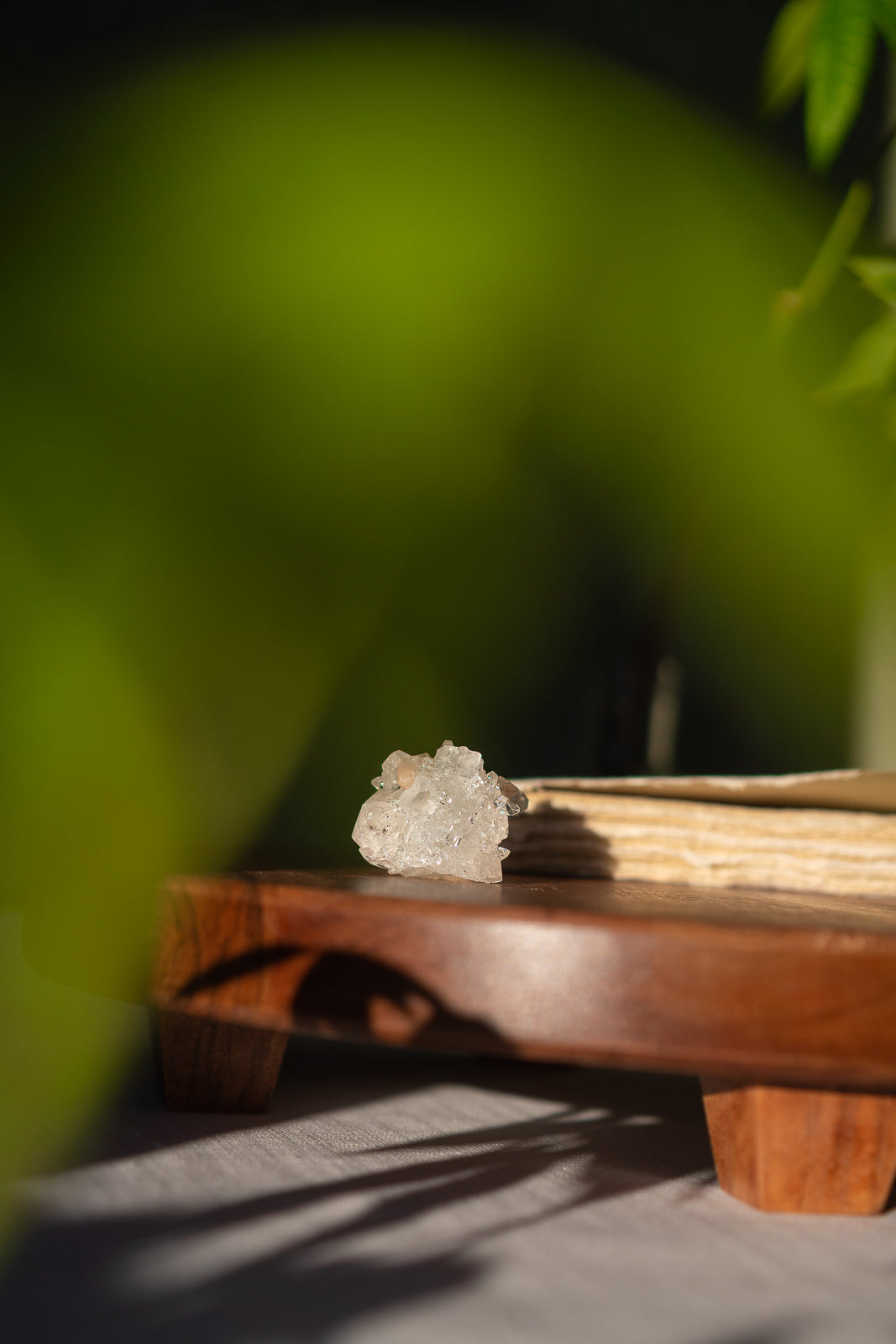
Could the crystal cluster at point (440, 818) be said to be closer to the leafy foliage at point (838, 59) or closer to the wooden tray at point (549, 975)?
the wooden tray at point (549, 975)

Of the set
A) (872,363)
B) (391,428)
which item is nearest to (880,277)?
(872,363)

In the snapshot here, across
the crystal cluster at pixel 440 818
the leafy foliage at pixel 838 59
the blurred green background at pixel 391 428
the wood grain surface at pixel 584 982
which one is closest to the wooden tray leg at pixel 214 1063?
the crystal cluster at pixel 440 818

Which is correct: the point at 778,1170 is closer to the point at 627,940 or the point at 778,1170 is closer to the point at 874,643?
the point at 627,940

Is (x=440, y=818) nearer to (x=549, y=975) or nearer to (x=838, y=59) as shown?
(x=549, y=975)

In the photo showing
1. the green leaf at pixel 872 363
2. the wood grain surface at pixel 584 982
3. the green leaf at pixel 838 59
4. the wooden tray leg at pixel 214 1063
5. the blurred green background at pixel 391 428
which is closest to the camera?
the wood grain surface at pixel 584 982

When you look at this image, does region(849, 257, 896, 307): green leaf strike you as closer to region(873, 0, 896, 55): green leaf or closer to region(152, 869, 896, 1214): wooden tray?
region(873, 0, 896, 55): green leaf

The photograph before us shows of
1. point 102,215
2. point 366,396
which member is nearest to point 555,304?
point 366,396

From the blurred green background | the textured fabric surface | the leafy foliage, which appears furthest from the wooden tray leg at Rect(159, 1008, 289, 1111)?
the blurred green background
